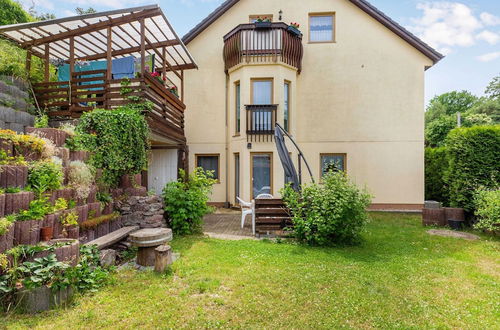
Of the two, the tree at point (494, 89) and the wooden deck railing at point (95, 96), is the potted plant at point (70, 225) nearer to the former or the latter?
the wooden deck railing at point (95, 96)

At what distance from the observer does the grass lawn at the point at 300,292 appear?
2.86 metres

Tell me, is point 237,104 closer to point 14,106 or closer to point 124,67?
point 124,67

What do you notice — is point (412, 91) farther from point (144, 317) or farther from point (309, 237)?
point (144, 317)

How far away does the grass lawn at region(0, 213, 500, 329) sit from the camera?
286 centimetres

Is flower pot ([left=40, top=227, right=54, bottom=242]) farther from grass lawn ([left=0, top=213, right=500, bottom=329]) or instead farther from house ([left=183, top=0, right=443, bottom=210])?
house ([left=183, top=0, right=443, bottom=210])

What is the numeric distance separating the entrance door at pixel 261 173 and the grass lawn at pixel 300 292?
4.65 meters

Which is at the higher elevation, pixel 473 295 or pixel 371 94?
pixel 371 94

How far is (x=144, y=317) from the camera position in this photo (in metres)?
2.88

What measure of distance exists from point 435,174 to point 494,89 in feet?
123

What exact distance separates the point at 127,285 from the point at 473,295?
15.6ft

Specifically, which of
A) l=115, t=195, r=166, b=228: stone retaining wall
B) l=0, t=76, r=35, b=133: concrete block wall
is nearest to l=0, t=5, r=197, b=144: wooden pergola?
→ l=0, t=76, r=35, b=133: concrete block wall

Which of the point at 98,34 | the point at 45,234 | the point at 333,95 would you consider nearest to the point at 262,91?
the point at 333,95

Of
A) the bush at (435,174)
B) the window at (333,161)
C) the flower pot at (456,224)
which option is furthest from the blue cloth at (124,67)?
the bush at (435,174)

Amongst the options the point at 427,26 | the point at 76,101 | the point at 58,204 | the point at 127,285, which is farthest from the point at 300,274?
the point at 427,26
